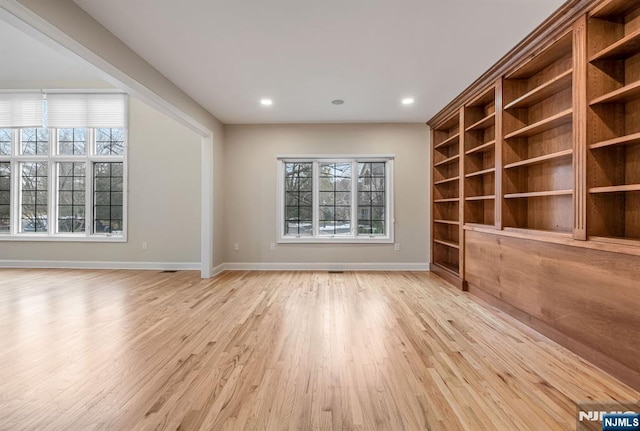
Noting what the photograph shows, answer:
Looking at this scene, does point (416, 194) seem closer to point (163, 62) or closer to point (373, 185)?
point (373, 185)

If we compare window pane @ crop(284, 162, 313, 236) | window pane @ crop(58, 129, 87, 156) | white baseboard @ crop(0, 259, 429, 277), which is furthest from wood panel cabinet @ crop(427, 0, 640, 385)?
window pane @ crop(58, 129, 87, 156)

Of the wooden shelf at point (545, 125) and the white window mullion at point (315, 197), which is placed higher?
the wooden shelf at point (545, 125)

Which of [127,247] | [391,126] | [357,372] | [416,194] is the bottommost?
[357,372]

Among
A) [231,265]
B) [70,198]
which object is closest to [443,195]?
[231,265]

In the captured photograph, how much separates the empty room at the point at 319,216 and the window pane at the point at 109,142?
0.06m

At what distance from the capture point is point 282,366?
2066 mm

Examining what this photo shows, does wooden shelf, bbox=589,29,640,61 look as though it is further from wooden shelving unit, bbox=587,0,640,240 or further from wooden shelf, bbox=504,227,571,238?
wooden shelf, bbox=504,227,571,238

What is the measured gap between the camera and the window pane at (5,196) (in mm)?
5660

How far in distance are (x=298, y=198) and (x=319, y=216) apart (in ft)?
1.67

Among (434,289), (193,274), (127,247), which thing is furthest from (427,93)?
(127,247)

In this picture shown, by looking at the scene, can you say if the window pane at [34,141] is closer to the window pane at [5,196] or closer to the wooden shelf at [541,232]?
the window pane at [5,196]

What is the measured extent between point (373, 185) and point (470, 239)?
2.06 meters

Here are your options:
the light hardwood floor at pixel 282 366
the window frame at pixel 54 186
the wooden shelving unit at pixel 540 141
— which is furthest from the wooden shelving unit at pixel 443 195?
the window frame at pixel 54 186

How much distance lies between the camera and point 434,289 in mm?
4160
